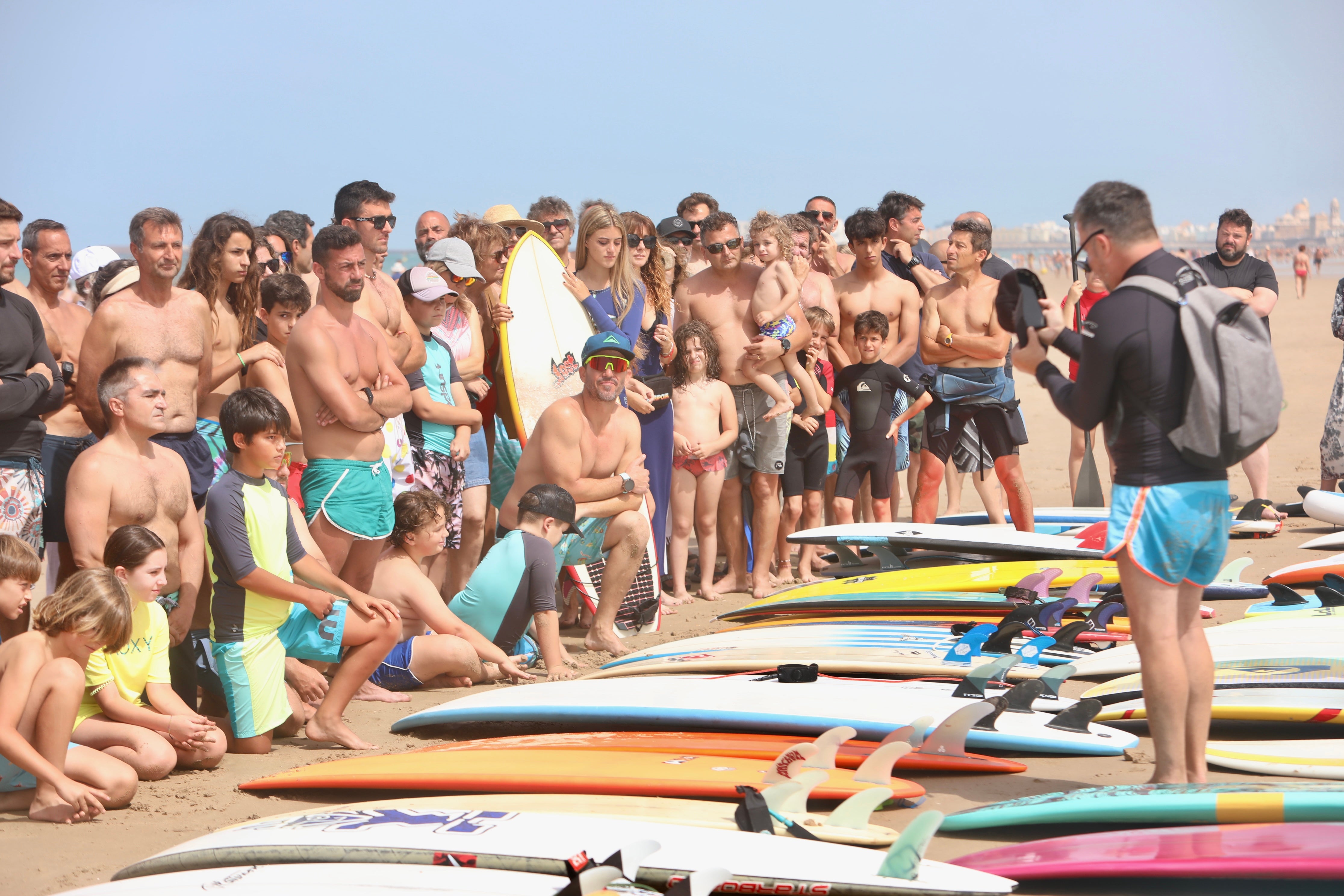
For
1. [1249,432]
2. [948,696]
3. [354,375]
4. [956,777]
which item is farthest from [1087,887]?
[354,375]

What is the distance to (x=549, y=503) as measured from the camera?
5.55 metres

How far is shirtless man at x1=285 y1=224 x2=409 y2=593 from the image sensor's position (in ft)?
17.2

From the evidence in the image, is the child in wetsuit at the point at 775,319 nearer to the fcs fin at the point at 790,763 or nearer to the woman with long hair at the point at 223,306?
the woman with long hair at the point at 223,306

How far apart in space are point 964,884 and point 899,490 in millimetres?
6560

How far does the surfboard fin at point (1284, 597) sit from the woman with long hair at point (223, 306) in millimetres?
4734

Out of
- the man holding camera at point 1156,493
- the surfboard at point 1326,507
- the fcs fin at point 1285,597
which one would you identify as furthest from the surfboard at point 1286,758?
the surfboard at point 1326,507

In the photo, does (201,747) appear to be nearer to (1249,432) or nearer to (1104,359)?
(1104,359)

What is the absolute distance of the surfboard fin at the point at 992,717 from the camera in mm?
4051

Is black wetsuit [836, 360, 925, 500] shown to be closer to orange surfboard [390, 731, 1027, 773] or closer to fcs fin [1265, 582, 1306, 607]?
fcs fin [1265, 582, 1306, 607]

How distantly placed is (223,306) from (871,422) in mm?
3900

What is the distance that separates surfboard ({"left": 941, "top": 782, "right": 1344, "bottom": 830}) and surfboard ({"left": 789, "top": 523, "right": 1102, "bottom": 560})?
12.0ft

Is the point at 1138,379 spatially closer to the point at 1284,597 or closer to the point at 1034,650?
the point at 1034,650

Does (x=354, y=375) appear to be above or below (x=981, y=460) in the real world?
above

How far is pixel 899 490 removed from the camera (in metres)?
9.20
